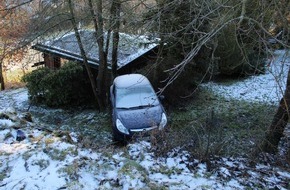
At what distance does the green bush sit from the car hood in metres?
4.77

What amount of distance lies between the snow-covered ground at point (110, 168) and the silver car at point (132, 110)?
7.44ft

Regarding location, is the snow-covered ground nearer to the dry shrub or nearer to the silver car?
the dry shrub

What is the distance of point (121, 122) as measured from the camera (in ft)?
24.9

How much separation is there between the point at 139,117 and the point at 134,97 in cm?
96

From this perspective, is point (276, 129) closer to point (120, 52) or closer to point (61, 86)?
point (120, 52)

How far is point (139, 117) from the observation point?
767 cm

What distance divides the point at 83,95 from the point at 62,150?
8.45 m

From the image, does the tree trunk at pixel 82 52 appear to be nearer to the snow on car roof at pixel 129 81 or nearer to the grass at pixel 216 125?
the snow on car roof at pixel 129 81

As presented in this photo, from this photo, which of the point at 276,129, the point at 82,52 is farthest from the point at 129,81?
the point at 276,129

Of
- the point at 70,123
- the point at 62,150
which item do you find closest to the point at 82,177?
the point at 62,150

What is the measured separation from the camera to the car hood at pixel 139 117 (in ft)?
24.5

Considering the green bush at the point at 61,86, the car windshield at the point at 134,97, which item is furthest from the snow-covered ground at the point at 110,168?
the green bush at the point at 61,86

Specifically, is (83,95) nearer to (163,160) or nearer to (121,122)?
(121,122)

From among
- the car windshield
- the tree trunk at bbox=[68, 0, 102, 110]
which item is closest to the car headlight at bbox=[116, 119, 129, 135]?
the car windshield
